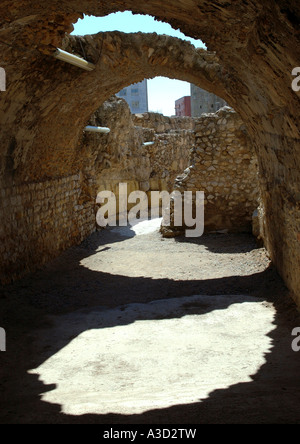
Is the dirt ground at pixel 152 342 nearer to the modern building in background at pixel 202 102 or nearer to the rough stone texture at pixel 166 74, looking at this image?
the rough stone texture at pixel 166 74

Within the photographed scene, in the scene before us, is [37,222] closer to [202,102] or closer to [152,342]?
[152,342]

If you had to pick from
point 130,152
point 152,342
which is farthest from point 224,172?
point 152,342

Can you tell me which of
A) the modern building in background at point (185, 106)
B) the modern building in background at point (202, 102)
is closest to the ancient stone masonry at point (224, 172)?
the modern building in background at point (202, 102)

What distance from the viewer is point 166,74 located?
870cm

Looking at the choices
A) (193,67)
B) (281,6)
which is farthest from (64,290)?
(281,6)

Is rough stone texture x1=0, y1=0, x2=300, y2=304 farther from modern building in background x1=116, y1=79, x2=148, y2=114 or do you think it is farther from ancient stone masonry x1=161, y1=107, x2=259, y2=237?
modern building in background x1=116, y1=79, x2=148, y2=114

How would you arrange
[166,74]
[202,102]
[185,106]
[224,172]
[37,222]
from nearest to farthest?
[37,222] < [166,74] < [224,172] < [202,102] < [185,106]

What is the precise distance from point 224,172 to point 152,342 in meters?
6.67

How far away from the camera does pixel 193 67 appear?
26.4 feet

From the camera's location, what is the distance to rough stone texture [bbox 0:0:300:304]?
3.79 m

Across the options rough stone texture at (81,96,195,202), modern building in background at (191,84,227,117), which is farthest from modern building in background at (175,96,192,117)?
rough stone texture at (81,96,195,202)

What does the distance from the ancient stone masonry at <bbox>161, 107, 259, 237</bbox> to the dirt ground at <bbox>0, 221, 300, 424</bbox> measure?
5.76 feet

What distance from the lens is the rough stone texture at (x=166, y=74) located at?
3.79 m

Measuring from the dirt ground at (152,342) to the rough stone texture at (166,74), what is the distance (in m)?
0.97
